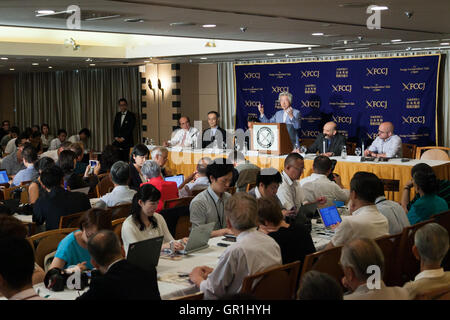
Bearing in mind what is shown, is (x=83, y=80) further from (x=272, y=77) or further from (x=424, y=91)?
(x=424, y=91)

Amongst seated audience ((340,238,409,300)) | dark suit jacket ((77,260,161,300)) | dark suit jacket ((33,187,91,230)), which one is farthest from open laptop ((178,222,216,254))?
seated audience ((340,238,409,300))

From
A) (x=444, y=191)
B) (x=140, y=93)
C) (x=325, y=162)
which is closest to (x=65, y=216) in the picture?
(x=325, y=162)

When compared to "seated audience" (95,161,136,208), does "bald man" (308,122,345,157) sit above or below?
above

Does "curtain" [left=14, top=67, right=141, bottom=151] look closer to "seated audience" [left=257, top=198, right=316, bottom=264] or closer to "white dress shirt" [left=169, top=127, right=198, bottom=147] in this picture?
"white dress shirt" [left=169, top=127, right=198, bottom=147]

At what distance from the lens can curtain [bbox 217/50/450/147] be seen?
464 inches

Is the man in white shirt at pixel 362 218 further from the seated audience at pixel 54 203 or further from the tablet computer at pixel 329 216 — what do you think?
the seated audience at pixel 54 203

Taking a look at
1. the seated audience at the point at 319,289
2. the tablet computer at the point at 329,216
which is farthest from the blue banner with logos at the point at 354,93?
the seated audience at the point at 319,289

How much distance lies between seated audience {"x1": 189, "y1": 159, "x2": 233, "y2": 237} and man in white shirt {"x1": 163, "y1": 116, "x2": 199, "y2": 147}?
6.23 m

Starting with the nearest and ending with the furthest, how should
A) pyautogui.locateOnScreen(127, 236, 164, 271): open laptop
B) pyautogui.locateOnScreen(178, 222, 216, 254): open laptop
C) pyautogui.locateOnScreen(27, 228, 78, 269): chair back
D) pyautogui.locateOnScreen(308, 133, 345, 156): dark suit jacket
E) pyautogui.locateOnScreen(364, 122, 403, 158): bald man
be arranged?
1. pyautogui.locateOnScreen(127, 236, 164, 271): open laptop
2. pyautogui.locateOnScreen(27, 228, 78, 269): chair back
3. pyautogui.locateOnScreen(178, 222, 216, 254): open laptop
4. pyautogui.locateOnScreen(364, 122, 403, 158): bald man
5. pyautogui.locateOnScreen(308, 133, 345, 156): dark suit jacket

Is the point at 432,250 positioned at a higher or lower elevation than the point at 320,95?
lower

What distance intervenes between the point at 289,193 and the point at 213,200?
1.02m
